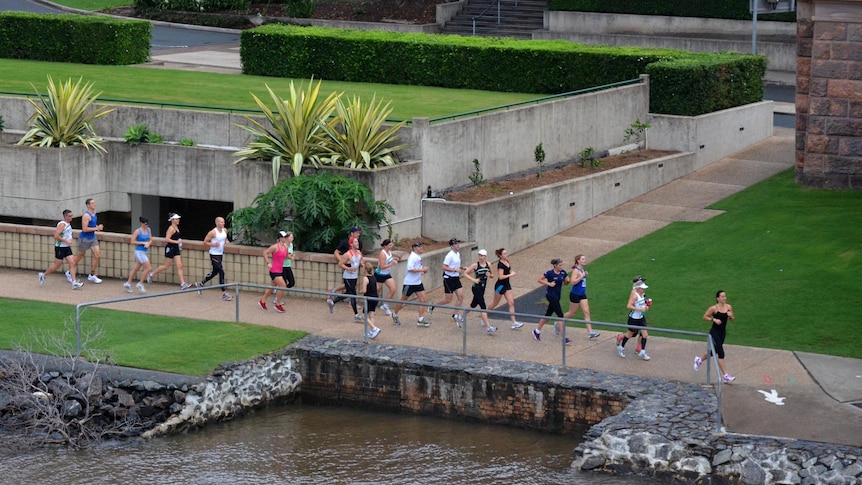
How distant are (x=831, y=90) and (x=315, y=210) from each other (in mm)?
11237

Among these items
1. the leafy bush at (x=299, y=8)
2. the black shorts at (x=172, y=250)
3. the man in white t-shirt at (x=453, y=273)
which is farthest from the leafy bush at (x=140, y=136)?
the leafy bush at (x=299, y=8)

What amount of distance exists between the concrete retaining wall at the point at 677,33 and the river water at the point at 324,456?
25722mm

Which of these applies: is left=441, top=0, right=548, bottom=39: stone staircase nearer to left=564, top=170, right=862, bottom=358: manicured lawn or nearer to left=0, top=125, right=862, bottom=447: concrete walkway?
left=564, top=170, right=862, bottom=358: manicured lawn

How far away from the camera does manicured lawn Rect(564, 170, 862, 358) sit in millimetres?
21594

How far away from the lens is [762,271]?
24.4m

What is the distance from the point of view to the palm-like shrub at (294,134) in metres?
25.3

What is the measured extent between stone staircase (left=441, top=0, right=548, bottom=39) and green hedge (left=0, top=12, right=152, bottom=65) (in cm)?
1264

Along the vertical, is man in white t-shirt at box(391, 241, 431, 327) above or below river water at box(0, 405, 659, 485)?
above

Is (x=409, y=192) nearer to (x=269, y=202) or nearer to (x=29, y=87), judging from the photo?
(x=269, y=202)

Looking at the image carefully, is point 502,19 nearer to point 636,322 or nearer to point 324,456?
point 636,322

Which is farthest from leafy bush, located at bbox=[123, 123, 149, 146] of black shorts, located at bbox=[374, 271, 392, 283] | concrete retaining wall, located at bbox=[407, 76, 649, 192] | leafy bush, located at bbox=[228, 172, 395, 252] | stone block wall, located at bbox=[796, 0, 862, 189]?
stone block wall, located at bbox=[796, 0, 862, 189]

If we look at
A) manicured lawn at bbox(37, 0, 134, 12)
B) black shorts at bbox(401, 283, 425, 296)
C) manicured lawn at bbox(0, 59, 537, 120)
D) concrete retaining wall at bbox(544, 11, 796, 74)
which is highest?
manicured lawn at bbox(37, 0, 134, 12)

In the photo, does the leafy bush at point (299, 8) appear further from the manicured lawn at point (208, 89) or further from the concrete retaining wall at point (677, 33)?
the manicured lawn at point (208, 89)

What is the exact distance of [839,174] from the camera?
28750 mm
